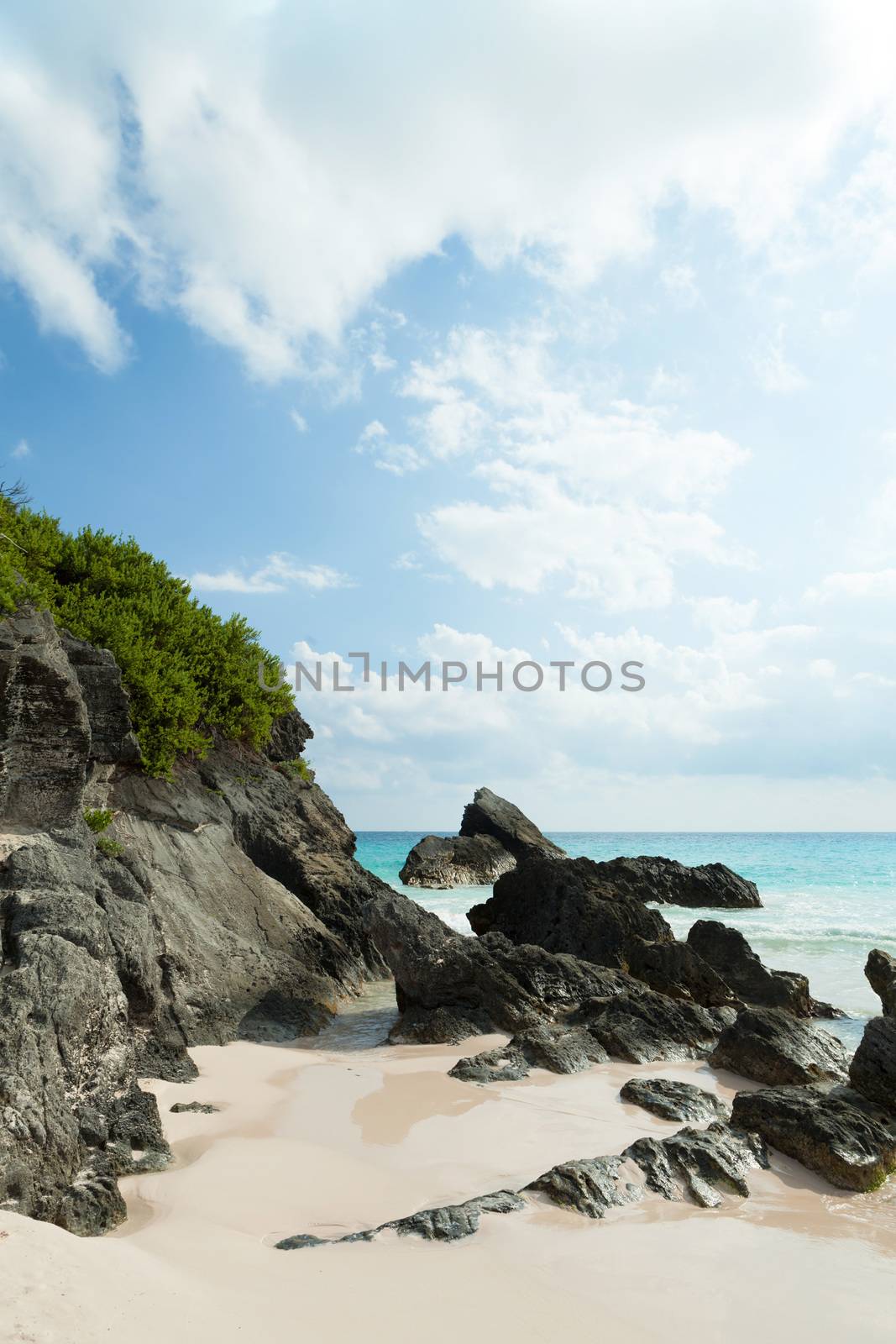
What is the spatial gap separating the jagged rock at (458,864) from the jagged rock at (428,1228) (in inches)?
1371

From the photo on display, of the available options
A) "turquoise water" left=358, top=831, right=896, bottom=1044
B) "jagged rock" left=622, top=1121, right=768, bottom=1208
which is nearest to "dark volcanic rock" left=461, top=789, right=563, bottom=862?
"turquoise water" left=358, top=831, right=896, bottom=1044

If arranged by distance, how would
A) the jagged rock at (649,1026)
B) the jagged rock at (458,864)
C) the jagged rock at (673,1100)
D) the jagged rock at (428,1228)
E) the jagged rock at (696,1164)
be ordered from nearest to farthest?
the jagged rock at (428,1228) → the jagged rock at (696,1164) → the jagged rock at (673,1100) → the jagged rock at (649,1026) → the jagged rock at (458,864)

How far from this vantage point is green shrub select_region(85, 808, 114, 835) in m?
10.6

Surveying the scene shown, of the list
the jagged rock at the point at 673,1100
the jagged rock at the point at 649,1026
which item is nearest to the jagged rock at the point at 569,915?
the jagged rock at the point at 649,1026

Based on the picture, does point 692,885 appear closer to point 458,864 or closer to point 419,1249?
point 458,864

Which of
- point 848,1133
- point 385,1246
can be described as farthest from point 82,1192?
point 848,1133

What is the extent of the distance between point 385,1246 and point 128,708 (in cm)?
867

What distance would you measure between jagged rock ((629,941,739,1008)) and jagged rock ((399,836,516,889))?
1033 inches

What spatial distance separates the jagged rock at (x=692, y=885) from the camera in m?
31.4

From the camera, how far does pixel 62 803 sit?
30.7ft

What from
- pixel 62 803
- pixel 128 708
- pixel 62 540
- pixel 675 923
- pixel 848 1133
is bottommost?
pixel 675 923

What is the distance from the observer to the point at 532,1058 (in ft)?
31.6

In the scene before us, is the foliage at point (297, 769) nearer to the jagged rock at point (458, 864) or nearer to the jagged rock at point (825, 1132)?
the jagged rock at point (825, 1132)

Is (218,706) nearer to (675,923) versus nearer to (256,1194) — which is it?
(256,1194)
